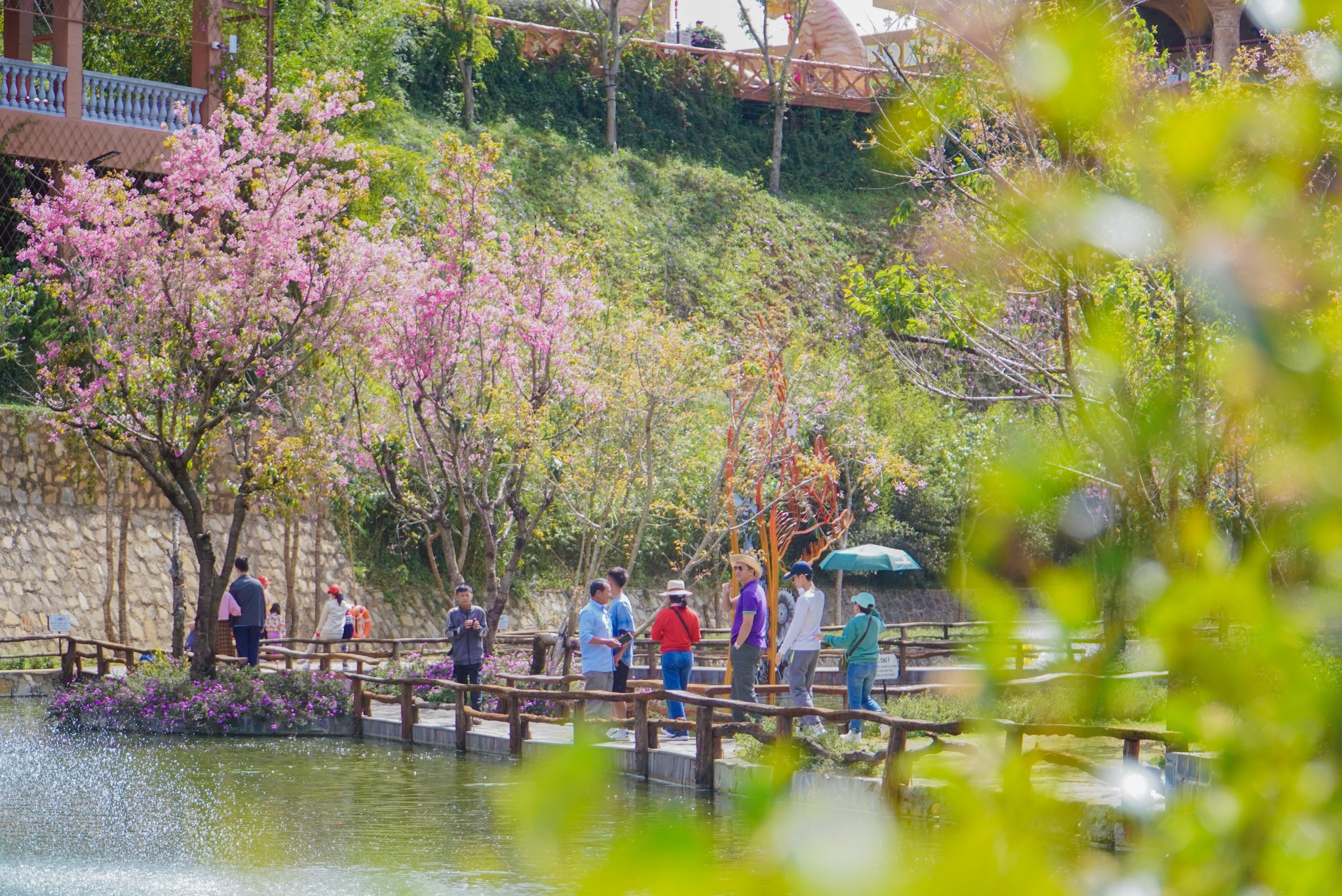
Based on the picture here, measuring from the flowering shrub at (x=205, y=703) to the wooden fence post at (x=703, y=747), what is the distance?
5842 millimetres

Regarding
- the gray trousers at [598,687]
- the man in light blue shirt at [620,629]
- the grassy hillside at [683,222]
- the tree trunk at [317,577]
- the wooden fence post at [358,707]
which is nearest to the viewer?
the gray trousers at [598,687]

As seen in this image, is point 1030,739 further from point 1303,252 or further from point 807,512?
point 807,512

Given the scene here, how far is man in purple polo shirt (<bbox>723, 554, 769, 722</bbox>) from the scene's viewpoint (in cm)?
1274

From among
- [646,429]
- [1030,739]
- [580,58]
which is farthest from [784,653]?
[580,58]

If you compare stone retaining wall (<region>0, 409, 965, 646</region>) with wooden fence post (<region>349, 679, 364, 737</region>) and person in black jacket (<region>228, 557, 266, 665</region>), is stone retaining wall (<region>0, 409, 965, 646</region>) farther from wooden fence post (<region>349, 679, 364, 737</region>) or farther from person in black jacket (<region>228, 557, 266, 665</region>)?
wooden fence post (<region>349, 679, 364, 737</region>)

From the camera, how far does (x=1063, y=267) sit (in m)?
9.00

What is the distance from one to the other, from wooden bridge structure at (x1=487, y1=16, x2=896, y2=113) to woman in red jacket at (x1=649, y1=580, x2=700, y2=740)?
29.7m

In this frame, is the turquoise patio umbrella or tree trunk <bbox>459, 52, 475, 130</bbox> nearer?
the turquoise patio umbrella

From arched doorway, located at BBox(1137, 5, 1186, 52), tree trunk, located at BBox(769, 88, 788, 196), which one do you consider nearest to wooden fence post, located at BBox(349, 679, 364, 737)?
tree trunk, located at BBox(769, 88, 788, 196)

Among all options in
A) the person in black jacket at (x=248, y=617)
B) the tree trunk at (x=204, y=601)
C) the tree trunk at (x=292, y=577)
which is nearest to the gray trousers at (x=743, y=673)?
the tree trunk at (x=204, y=601)

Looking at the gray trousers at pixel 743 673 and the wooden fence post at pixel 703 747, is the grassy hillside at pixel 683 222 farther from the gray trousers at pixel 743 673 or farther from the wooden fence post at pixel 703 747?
the wooden fence post at pixel 703 747

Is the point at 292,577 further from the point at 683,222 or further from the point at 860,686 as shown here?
the point at 683,222

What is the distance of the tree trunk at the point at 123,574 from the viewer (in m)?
22.7

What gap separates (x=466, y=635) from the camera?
1559 centimetres
